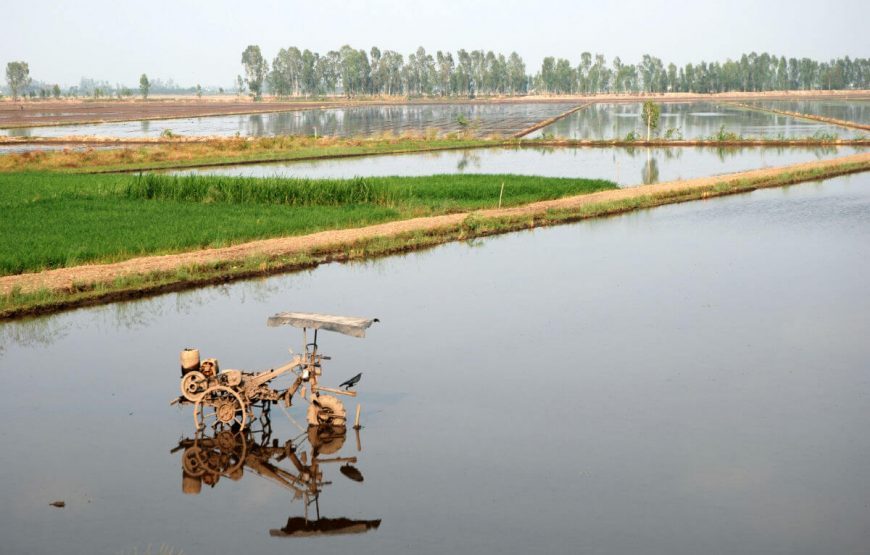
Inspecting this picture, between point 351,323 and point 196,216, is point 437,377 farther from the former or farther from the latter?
point 196,216

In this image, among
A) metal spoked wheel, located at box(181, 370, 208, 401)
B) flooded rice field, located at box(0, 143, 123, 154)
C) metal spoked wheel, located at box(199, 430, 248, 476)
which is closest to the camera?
metal spoked wheel, located at box(199, 430, 248, 476)

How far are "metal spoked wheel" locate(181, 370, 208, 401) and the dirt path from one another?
9.25m

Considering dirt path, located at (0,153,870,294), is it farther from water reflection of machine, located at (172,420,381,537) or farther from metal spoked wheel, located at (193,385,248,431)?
water reflection of machine, located at (172,420,381,537)

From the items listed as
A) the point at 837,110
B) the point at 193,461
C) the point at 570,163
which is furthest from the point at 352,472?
the point at 837,110

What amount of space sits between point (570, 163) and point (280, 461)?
4367 cm

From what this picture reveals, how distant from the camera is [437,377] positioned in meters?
14.8

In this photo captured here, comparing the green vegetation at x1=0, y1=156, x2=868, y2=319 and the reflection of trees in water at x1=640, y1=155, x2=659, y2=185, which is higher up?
the reflection of trees in water at x1=640, y1=155, x2=659, y2=185

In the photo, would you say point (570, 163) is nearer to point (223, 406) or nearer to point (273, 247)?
point (273, 247)

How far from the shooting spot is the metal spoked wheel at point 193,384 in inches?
481

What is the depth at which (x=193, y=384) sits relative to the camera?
12305mm

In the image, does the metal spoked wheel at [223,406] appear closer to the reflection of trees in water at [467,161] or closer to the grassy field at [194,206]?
the grassy field at [194,206]

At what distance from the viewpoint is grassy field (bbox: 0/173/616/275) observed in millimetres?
25047

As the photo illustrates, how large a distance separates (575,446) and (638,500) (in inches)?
65.8

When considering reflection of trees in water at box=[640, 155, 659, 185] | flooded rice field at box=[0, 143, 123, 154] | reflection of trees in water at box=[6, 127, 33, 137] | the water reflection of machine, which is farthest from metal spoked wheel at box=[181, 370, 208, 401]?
reflection of trees in water at box=[6, 127, 33, 137]
